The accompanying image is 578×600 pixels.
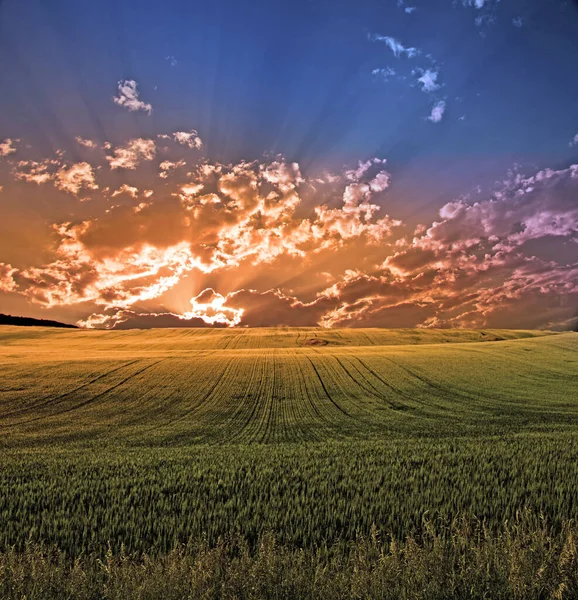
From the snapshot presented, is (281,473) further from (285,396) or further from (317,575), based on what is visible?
(285,396)

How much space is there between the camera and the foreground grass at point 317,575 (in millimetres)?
4367

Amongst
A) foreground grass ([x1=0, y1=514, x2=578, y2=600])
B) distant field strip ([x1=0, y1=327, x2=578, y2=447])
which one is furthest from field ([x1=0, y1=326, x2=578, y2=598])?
distant field strip ([x1=0, y1=327, x2=578, y2=447])

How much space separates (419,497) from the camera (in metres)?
7.40

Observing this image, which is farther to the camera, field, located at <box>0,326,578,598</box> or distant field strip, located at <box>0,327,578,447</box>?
distant field strip, located at <box>0,327,578,447</box>

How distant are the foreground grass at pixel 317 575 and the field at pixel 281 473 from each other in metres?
0.06

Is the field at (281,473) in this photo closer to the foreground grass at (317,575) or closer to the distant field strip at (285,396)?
the foreground grass at (317,575)

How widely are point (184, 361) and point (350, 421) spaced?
945 inches

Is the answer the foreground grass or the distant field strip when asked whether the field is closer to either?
the foreground grass

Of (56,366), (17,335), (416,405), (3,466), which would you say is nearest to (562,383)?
(416,405)

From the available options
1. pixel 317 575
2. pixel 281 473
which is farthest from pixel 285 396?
pixel 317 575

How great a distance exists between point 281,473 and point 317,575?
4.58 meters

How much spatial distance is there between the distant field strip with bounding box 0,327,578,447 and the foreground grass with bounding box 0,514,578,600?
1523cm

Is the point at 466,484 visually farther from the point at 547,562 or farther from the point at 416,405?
the point at 416,405

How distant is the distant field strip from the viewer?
73.4 feet
